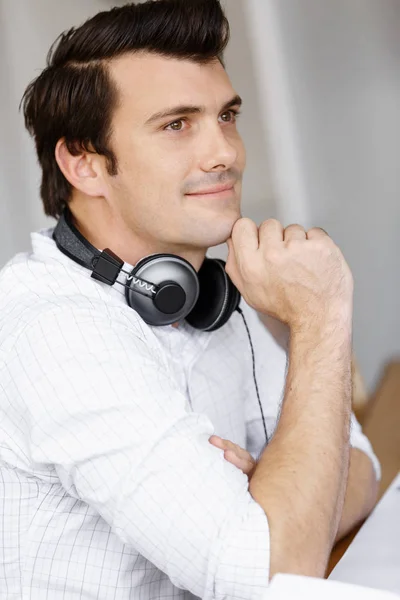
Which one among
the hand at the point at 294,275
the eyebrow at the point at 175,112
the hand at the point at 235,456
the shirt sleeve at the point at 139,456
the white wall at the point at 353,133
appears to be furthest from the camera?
the white wall at the point at 353,133

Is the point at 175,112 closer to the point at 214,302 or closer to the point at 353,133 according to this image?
the point at 214,302

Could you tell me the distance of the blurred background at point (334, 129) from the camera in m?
3.40

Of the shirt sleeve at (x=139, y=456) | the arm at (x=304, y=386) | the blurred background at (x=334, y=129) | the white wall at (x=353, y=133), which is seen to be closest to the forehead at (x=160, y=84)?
the arm at (x=304, y=386)

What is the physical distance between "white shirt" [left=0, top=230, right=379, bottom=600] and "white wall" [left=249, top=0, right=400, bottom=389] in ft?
7.89

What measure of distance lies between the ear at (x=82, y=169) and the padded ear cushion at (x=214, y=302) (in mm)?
259

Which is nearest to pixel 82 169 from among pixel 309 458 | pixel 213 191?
pixel 213 191

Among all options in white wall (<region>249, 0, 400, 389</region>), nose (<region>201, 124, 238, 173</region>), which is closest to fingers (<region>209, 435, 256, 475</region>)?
nose (<region>201, 124, 238, 173</region>)

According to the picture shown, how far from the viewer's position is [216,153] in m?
1.38

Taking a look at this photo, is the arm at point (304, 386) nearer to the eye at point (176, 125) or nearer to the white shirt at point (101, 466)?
the white shirt at point (101, 466)

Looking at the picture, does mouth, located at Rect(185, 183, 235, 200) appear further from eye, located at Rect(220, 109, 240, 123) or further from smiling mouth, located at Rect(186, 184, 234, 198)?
eye, located at Rect(220, 109, 240, 123)

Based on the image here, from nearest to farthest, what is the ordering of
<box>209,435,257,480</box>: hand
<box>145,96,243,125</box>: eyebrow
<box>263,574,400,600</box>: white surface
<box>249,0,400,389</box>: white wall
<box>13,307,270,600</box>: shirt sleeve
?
<box>263,574,400,600</box>: white surface
<box>13,307,270,600</box>: shirt sleeve
<box>209,435,257,480</box>: hand
<box>145,96,243,125</box>: eyebrow
<box>249,0,400,389</box>: white wall

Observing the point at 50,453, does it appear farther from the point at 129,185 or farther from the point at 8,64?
the point at 8,64

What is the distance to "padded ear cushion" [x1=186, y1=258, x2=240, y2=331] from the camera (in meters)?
1.40

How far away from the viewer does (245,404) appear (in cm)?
156
